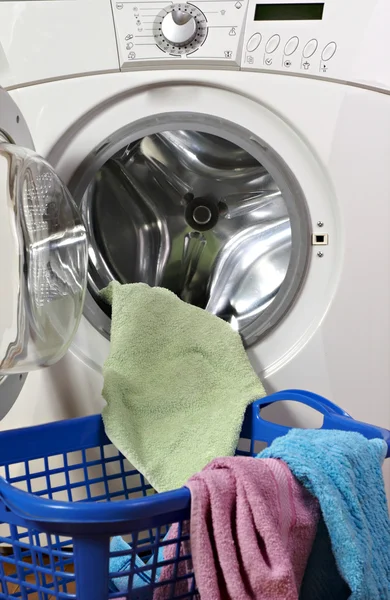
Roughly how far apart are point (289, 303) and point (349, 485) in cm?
40

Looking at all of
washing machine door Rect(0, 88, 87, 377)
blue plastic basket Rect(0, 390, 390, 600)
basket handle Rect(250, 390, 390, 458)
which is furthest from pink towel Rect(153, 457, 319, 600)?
washing machine door Rect(0, 88, 87, 377)

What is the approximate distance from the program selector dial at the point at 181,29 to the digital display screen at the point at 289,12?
0.29ft

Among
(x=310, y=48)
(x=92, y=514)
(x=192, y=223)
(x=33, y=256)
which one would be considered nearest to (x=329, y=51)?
(x=310, y=48)

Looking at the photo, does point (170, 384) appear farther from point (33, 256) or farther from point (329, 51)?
point (329, 51)

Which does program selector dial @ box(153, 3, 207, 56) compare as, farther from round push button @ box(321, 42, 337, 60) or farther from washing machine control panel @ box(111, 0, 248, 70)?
round push button @ box(321, 42, 337, 60)

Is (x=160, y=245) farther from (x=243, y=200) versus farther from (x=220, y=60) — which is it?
(x=220, y=60)

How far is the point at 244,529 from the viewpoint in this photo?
623mm

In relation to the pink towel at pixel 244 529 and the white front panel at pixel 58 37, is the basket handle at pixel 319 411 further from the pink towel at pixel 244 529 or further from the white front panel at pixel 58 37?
the white front panel at pixel 58 37

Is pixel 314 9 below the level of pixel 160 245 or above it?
above

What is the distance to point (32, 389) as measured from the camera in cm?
110

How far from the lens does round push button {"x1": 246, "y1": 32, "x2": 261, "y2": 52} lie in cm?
104

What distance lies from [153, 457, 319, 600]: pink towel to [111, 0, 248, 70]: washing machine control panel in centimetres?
65

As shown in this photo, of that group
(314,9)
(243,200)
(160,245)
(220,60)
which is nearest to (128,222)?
(160,245)

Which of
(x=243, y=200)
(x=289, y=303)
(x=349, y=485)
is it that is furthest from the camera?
(x=243, y=200)
